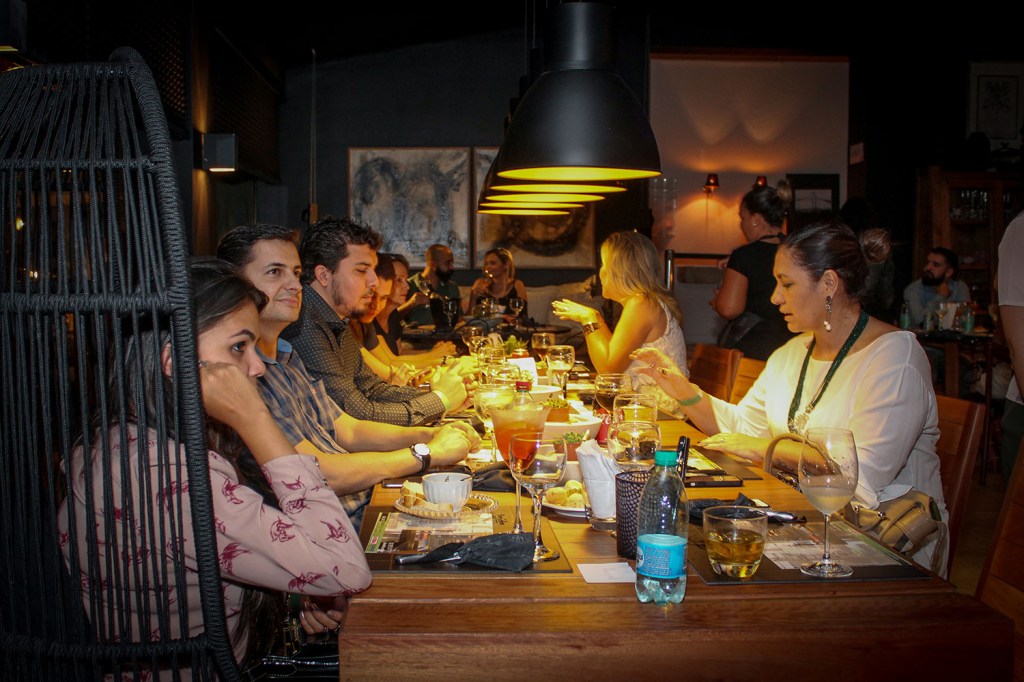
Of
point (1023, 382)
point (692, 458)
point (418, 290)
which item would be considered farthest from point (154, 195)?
point (418, 290)

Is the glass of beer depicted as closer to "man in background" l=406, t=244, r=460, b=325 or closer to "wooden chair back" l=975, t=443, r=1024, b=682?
"wooden chair back" l=975, t=443, r=1024, b=682

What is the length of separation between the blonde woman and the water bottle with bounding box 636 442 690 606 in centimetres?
284

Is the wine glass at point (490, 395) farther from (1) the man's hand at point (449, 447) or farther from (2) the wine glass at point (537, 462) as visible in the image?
(2) the wine glass at point (537, 462)

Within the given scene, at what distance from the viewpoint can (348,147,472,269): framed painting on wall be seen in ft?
30.6

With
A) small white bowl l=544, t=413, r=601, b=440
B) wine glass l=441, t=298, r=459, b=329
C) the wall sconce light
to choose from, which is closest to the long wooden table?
small white bowl l=544, t=413, r=601, b=440

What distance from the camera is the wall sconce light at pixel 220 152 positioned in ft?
19.2

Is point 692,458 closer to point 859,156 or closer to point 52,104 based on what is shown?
point 52,104

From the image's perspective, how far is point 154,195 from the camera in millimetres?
1144

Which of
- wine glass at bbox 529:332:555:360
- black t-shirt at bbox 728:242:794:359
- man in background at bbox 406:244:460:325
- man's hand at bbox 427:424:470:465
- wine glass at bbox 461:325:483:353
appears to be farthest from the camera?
man in background at bbox 406:244:460:325

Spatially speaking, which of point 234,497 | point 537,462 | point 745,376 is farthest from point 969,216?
point 234,497

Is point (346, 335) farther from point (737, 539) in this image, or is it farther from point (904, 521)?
point (737, 539)

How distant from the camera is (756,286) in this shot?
461 cm

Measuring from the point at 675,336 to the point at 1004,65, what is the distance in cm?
720

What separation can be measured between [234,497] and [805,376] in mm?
1755
